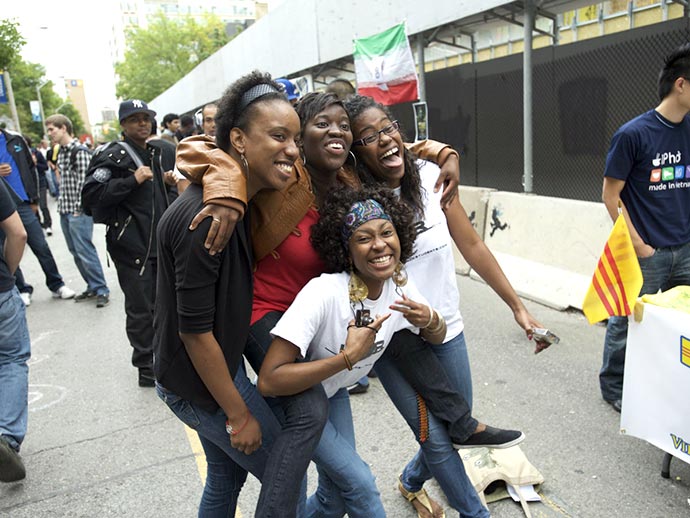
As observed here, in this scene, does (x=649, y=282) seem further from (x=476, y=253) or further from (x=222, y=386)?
(x=222, y=386)

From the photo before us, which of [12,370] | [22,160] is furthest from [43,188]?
[12,370]

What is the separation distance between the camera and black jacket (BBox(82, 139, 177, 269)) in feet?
13.2

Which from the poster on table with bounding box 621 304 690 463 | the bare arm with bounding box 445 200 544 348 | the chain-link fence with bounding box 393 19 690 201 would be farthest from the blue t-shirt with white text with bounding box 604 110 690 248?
the chain-link fence with bounding box 393 19 690 201

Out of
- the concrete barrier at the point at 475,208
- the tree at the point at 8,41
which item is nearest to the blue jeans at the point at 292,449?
the concrete barrier at the point at 475,208

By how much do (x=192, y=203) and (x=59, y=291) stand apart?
6571 millimetres

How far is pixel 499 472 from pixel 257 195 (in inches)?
73.5

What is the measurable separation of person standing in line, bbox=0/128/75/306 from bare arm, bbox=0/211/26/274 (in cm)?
419

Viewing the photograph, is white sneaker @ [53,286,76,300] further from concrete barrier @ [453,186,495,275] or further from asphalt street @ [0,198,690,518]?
concrete barrier @ [453,186,495,275]

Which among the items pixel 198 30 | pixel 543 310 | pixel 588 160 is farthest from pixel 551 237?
pixel 198 30

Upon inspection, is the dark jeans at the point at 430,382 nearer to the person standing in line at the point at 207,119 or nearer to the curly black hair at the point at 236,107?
the curly black hair at the point at 236,107

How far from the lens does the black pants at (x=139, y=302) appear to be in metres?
4.18

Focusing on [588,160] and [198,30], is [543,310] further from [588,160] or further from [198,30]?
[198,30]

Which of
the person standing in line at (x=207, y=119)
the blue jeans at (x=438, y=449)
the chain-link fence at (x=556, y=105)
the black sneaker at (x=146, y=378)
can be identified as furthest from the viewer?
the chain-link fence at (x=556, y=105)

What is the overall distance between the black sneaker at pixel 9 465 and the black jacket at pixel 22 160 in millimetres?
5212
